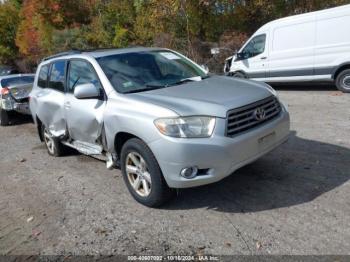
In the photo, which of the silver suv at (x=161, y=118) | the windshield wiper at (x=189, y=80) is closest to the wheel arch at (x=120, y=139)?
the silver suv at (x=161, y=118)

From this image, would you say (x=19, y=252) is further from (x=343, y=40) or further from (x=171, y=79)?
(x=343, y=40)

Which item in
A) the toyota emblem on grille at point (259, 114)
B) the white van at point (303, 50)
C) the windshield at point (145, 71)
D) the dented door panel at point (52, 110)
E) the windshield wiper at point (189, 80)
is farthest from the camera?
the white van at point (303, 50)

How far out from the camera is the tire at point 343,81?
9.44 metres

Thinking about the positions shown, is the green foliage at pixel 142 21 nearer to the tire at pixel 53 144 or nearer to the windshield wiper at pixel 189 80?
the tire at pixel 53 144

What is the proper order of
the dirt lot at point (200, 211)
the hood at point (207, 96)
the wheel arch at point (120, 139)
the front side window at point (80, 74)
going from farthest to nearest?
the front side window at point (80, 74) → the wheel arch at point (120, 139) → the hood at point (207, 96) → the dirt lot at point (200, 211)

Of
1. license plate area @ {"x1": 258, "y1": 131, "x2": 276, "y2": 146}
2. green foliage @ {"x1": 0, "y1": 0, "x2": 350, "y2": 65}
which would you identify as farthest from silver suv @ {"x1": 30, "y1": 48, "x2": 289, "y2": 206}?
green foliage @ {"x1": 0, "y1": 0, "x2": 350, "y2": 65}

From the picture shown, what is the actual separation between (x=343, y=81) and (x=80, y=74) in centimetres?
729

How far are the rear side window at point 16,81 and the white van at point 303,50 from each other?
678 centimetres

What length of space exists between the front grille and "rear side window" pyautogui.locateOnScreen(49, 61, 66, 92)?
3.08 metres

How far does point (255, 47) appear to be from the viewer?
11.5 m

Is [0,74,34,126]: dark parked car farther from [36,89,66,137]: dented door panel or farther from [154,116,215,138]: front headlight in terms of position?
[154,116,215,138]: front headlight

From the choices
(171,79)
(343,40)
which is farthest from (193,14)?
(171,79)

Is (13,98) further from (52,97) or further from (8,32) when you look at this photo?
(8,32)

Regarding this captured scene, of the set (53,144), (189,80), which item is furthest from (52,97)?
(189,80)
